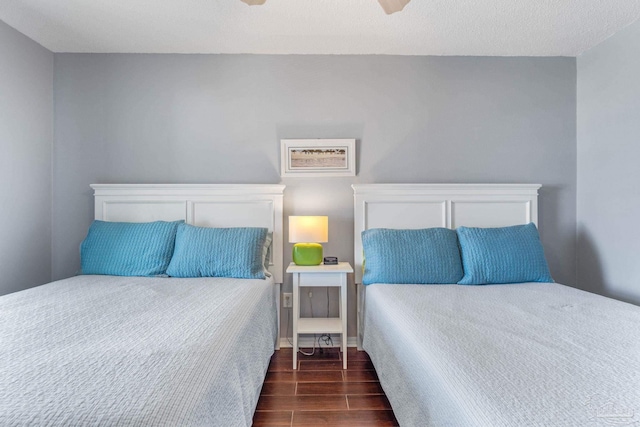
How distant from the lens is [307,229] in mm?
2477

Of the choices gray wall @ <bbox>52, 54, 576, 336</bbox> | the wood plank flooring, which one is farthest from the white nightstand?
gray wall @ <bbox>52, 54, 576, 336</bbox>

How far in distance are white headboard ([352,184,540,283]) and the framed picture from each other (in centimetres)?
22

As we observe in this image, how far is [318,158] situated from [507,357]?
6.49 feet

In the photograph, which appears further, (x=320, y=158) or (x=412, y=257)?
(x=320, y=158)

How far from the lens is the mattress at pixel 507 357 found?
2.66 feet

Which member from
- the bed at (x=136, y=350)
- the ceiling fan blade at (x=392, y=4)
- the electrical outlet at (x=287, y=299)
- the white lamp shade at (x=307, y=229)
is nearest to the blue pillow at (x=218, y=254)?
the bed at (x=136, y=350)

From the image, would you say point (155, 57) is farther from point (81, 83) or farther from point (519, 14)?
point (519, 14)

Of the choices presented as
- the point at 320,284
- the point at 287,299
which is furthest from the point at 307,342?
the point at 320,284

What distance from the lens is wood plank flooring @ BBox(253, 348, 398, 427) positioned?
5.67 ft

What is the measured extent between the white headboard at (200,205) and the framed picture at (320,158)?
0.23 metres

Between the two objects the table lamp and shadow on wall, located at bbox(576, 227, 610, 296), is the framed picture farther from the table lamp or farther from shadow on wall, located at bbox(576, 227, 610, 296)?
shadow on wall, located at bbox(576, 227, 610, 296)

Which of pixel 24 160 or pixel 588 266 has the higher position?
pixel 24 160

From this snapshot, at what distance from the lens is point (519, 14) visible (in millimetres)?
2209

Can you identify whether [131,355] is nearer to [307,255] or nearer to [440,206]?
[307,255]
